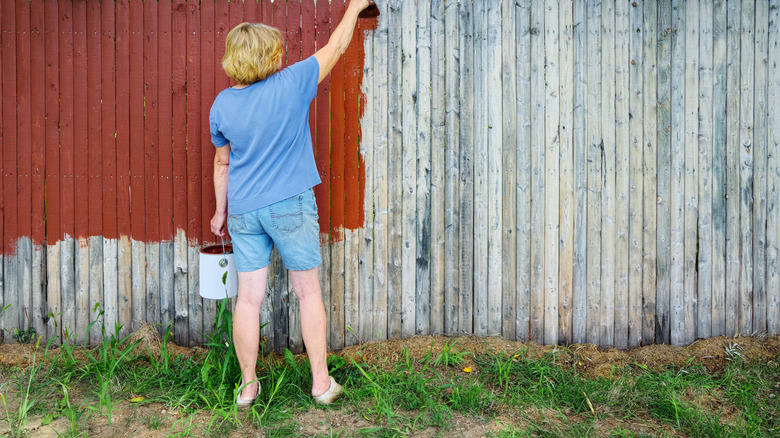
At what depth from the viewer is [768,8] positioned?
11.7ft

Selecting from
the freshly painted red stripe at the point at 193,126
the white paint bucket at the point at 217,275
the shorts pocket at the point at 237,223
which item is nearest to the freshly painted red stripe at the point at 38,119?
the freshly painted red stripe at the point at 193,126

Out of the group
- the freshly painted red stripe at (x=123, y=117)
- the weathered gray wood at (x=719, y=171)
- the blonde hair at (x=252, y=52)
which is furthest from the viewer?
the weathered gray wood at (x=719, y=171)

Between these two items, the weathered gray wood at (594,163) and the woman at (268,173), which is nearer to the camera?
the woman at (268,173)

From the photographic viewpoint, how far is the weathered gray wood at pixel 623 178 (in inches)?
138

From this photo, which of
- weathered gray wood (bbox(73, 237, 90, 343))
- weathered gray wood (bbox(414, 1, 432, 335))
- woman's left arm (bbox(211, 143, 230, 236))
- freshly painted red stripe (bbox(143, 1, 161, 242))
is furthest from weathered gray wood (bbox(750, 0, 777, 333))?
weathered gray wood (bbox(73, 237, 90, 343))

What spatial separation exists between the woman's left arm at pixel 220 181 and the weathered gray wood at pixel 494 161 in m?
1.63

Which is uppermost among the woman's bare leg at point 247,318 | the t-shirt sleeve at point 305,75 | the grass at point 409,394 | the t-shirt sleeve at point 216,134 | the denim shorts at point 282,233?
the t-shirt sleeve at point 305,75

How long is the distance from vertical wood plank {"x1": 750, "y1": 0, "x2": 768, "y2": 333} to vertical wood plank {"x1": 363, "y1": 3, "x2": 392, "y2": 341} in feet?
7.95

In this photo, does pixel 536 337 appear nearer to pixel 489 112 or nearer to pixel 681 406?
pixel 681 406

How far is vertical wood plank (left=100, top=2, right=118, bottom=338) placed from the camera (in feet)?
11.3

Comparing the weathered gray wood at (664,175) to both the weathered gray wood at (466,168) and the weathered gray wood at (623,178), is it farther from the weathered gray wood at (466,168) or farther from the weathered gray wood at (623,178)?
the weathered gray wood at (466,168)

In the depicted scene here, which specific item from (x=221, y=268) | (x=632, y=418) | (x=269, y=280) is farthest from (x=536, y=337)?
(x=221, y=268)

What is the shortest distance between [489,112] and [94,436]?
9.31 feet

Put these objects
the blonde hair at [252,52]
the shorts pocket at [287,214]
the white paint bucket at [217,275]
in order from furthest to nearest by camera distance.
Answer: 1. the white paint bucket at [217,275]
2. the shorts pocket at [287,214]
3. the blonde hair at [252,52]
